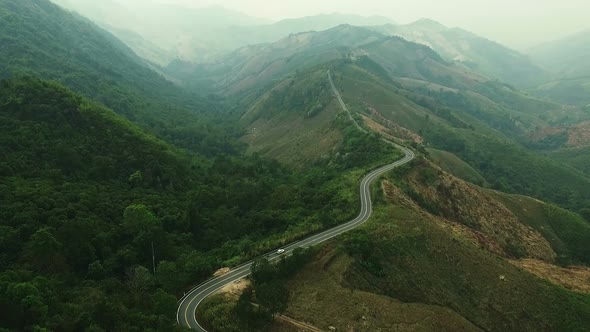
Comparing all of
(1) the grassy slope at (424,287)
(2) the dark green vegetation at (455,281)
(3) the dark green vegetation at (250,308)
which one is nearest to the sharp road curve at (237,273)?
(3) the dark green vegetation at (250,308)

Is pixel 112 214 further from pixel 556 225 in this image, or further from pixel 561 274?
pixel 556 225

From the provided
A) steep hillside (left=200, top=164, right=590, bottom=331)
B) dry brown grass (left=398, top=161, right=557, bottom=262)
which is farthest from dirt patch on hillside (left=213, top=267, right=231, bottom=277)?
dry brown grass (left=398, top=161, right=557, bottom=262)

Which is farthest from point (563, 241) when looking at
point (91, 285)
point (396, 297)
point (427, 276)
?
point (91, 285)

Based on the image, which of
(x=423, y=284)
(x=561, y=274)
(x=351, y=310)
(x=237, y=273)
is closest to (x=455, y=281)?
(x=423, y=284)

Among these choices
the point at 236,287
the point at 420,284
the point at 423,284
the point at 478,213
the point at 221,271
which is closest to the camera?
the point at 236,287

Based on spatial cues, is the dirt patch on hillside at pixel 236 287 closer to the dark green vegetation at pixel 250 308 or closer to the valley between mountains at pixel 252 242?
the valley between mountains at pixel 252 242
